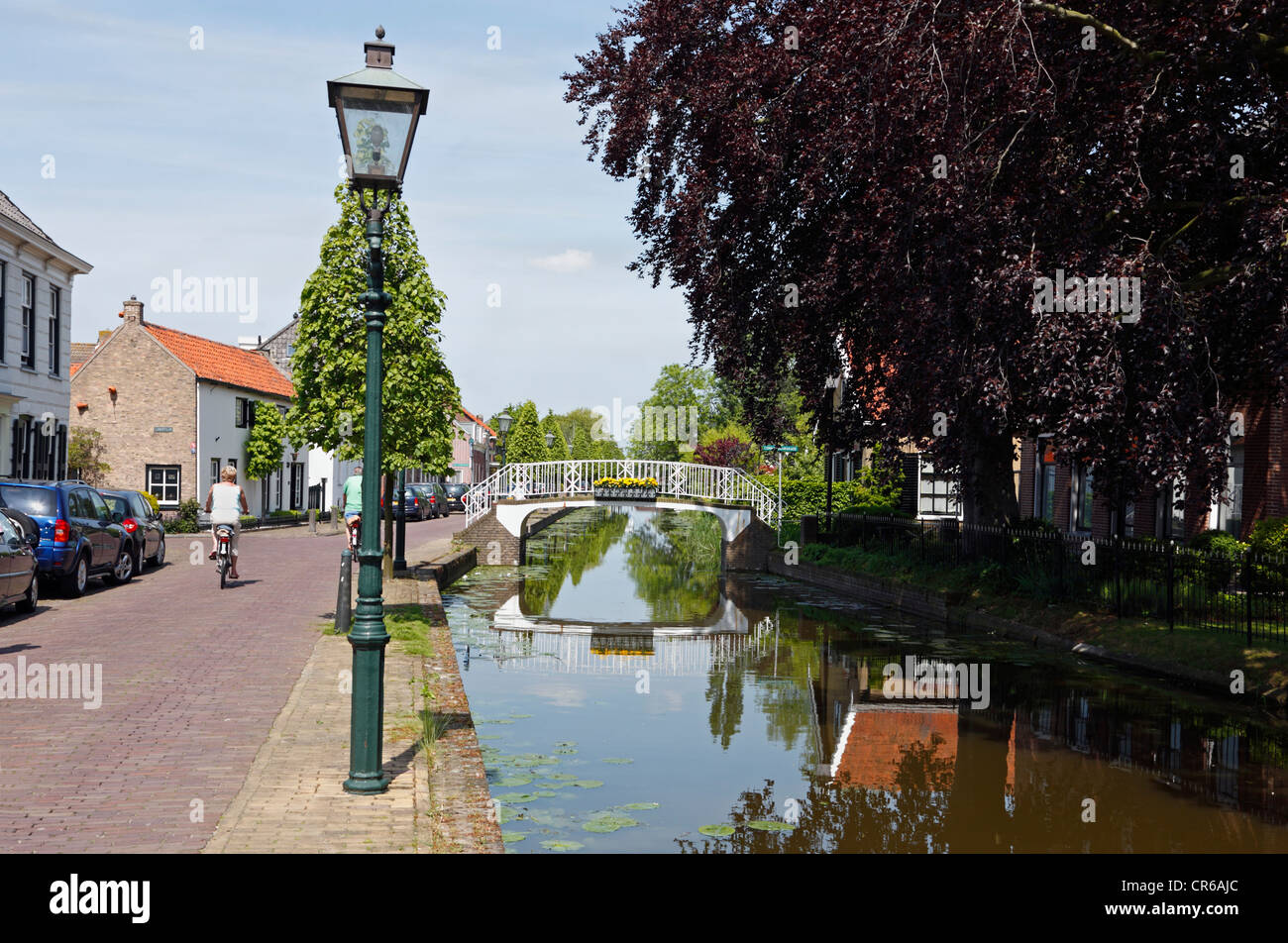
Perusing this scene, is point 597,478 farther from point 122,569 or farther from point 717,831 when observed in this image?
point 717,831

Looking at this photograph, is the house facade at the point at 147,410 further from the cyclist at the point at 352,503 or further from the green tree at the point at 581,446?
the green tree at the point at 581,446

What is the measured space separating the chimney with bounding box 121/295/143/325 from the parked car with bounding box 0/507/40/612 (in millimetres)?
28718

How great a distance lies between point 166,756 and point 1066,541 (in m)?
14.1

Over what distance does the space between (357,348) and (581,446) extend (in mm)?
144739

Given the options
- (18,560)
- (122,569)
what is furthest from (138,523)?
(18,560)

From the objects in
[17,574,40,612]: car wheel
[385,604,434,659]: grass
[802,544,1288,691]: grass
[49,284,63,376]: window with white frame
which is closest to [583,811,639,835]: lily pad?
[385,604,434,659]: grass

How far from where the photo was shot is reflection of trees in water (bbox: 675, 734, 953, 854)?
22.1 feet

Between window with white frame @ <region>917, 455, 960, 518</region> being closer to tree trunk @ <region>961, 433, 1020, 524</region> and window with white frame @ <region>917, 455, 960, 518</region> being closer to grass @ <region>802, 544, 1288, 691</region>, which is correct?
grass @ <region>802, 544, 1288, 691</region>

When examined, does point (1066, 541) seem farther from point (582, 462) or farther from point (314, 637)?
point (582, 462)

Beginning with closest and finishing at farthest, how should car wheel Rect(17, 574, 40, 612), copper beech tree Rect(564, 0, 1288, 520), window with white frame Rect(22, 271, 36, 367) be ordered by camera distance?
copper beech tree Rect(564, 0, 1288, 520) → car wheel Rect(17, 574, 40, 612) → window with white frame Rect(22, 271, 36, 367)

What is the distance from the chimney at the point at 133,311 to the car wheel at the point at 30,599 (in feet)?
96.9

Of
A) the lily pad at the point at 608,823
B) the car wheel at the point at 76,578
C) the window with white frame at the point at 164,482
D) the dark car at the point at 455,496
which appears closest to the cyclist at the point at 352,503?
the car wheel at the point at 76,578

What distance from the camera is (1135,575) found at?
52.3ft

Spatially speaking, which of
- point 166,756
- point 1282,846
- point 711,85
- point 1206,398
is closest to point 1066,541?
point 1206,398
